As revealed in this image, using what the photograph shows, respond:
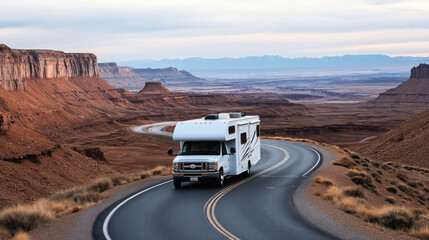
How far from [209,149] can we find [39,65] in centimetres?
12107

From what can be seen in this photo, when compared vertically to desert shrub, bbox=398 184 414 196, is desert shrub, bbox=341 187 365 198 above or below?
above

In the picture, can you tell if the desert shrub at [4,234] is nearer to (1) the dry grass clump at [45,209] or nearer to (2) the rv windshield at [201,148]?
(1) the dry grass clump at [45,209]

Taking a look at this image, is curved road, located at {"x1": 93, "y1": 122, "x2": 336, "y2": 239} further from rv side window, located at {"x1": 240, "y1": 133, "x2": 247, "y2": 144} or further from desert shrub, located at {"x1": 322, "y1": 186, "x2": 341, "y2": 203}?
rv side window, located at {"x1": 240, "y1": 133, "x2": 247, "y2": 144}

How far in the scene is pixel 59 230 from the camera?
14.8 metres

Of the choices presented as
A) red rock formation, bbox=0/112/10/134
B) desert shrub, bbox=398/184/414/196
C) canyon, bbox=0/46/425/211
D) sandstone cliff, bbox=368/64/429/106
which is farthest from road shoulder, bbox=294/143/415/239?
sandstone cliff, bbox=368/64/429/106

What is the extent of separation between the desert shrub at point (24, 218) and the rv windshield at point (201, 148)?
23.3ft

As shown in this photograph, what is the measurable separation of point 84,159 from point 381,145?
37380 millimetres

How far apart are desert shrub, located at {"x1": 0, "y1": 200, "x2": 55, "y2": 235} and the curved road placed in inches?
65.4

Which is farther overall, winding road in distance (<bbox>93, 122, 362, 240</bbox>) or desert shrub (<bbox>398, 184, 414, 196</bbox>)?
desert shrub (<bbox>398, 184, 414, 196</bbox>)

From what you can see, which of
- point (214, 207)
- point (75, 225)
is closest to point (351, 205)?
point (214, 207)

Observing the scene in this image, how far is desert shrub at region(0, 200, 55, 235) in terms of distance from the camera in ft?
48.3

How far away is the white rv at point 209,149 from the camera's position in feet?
70.2

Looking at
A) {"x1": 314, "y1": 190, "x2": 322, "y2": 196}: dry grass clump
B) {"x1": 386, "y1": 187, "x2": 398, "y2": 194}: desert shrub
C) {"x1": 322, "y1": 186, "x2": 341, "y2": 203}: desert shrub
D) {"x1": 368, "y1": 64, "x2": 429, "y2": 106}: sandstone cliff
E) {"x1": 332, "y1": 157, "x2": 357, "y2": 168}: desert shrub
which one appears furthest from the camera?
{"x1": 368, "y1": 64, "x2": 429, "y2": 106}: sandstone cliff

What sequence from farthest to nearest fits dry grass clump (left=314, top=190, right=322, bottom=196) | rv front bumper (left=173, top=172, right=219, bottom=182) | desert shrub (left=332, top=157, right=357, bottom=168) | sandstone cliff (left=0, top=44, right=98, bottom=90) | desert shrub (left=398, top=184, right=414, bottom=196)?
1. sandstone cliff (left=0, top=44, right=98, bottom=90)
2. desert shrub (left=332, top=157, right=357, bottom=168)
3. desert shrub (left=398, top=184, right=414, bottom=196)
4. rv front bumper (left=173, top=172, right=219, bottom=182)
5. dry grass clump (left=314, top=190, right=322, bottom=196)
